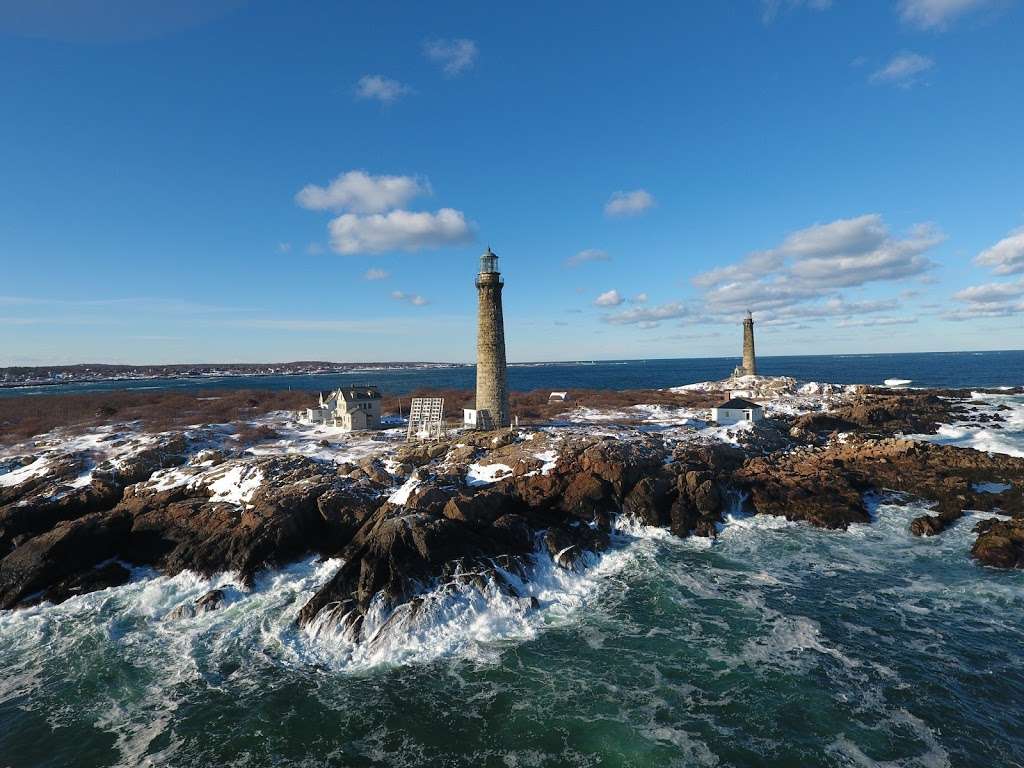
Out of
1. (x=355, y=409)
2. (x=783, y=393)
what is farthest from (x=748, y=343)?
(x=355, y=409)

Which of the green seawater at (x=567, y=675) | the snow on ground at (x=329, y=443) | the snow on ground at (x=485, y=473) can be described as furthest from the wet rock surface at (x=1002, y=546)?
the snow on ground at (x=329, y=443)

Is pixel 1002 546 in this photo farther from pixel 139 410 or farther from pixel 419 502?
pixel 139 410

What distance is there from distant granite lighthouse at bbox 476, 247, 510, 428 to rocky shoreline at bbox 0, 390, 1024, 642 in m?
3.09

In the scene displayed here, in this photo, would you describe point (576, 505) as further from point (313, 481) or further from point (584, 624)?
point (313, 481)

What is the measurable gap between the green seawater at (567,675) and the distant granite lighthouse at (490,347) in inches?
756

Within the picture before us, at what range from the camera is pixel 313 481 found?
91.5 ft

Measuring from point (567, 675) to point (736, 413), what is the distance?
34.0 m

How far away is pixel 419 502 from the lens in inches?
974

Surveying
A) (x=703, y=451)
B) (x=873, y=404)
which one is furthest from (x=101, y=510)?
(x=873, y=404)

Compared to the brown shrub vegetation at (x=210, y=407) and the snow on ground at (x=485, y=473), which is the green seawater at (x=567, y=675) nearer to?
the snow on ground at (x=485, y=473)

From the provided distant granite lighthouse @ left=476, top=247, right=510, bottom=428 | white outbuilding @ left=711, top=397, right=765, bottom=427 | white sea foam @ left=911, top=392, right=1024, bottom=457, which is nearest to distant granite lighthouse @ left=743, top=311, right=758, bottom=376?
white sea foam @ left=911, top=392, right=1024, bottom=457

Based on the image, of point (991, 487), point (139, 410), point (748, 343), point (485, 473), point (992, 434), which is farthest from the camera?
point (748, 343)

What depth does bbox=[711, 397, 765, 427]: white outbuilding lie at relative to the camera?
43.4 meters

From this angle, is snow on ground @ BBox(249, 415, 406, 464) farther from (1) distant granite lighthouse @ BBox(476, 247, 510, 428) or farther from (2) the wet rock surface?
(2) the wet rock surface
